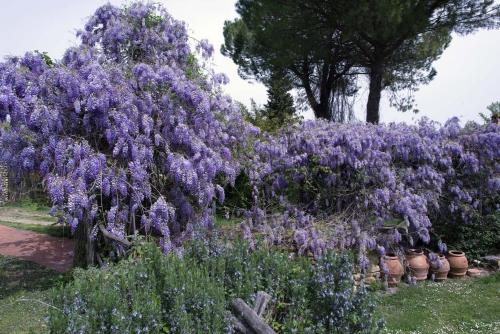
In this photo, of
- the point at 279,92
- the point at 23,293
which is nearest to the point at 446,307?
the point at 23,293

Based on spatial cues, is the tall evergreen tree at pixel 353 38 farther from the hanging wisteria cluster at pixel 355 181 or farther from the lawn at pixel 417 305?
the lawn at pixel 417 305

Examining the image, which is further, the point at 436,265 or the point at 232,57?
the point at 232,57

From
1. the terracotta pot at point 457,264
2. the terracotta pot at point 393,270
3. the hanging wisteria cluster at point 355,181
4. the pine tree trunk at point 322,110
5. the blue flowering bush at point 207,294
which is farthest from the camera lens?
the pine tree trunk at point 322,110

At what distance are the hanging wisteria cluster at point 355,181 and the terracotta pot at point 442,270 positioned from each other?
34 cm

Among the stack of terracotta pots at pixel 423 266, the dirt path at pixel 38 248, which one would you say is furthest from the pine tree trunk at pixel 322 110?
the stack of terracotta pots at pixel 423 266

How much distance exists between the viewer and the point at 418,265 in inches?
266

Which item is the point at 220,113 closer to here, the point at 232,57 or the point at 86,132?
the point at 86,132

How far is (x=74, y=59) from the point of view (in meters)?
6.02

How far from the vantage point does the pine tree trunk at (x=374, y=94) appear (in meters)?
14.9

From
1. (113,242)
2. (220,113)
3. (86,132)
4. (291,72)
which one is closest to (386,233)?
(220,113)

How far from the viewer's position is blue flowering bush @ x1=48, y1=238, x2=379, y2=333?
9.67ft

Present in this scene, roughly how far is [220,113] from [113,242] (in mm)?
2018

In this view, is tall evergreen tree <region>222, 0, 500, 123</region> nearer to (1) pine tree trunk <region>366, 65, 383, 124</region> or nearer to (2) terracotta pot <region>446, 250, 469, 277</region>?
(1) pine tree trunk <region>366, 65, 383, 124</region>

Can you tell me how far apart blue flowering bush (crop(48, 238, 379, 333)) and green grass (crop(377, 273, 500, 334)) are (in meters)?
1.05
